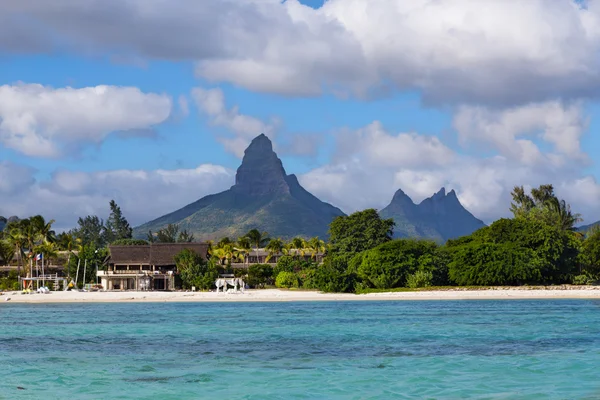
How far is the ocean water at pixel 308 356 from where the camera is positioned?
2031 cm

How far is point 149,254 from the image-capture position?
101 metres

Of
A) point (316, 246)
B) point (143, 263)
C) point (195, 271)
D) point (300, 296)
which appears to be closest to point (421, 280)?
point (300, 296)

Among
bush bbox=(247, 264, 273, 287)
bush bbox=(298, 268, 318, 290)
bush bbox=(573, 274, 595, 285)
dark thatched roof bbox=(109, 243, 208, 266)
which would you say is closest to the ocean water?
bush bbox=(573, 274, 595, 285)

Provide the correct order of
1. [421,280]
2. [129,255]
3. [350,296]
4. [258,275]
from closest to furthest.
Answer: [350,296] < [421,280] < [258,275] < [129,255]

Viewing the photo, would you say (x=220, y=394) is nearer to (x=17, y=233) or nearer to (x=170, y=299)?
(x=170, y=299)

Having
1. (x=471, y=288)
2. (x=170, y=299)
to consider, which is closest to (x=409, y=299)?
(x=471, y=288)

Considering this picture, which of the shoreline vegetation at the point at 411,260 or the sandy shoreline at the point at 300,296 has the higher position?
the shoreline vegetation at the point at 411,260

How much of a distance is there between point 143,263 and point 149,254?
183cm

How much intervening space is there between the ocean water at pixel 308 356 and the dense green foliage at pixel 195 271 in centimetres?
3869

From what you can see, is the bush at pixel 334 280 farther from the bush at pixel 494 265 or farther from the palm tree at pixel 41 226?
the palm tree at pixel 41 226

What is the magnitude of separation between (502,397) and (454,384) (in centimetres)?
215

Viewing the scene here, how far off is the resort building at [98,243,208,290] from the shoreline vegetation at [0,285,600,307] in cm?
1391

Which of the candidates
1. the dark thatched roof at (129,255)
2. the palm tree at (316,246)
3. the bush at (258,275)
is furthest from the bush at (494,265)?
the dark thatched roof at (129,255)

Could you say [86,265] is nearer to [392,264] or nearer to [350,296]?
[350,296]
